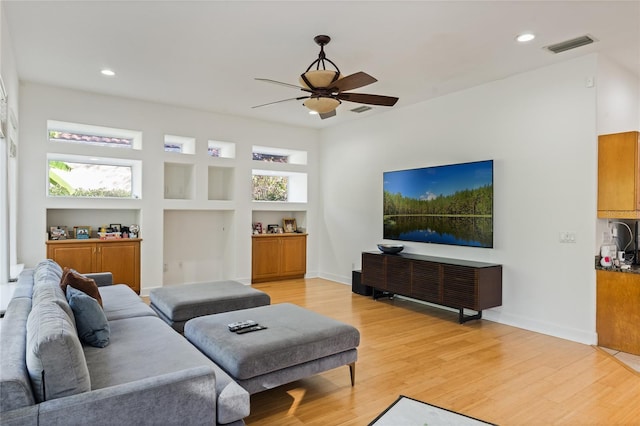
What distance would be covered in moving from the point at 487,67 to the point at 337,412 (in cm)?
396

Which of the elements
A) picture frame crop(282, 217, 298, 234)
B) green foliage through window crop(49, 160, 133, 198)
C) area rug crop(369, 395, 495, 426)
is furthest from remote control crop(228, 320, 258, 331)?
picture frame crop(282, 217, 298, 234)

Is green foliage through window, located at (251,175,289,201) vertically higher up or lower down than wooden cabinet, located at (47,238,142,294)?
higher up

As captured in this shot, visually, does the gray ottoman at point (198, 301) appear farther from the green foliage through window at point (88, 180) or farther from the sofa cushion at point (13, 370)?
the green foliage through window at point (88, 180)

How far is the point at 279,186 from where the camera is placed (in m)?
8.23

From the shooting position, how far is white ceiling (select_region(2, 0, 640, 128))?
10.7ft

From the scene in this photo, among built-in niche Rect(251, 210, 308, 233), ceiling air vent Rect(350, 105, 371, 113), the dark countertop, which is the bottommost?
the dark countertop

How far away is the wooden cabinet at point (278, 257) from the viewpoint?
7.39m

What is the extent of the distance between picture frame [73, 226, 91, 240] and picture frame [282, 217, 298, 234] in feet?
11.3

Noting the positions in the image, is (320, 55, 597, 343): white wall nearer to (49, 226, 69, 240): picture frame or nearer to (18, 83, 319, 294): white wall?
(18, 83, 319, 294): white wall

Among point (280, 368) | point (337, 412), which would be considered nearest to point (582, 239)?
point (337, 412)

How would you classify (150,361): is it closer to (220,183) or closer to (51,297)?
(51,297)

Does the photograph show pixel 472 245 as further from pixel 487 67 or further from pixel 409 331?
pixel 487 67

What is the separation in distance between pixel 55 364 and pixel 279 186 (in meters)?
6.66

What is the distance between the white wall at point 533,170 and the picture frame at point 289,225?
8.79ft
